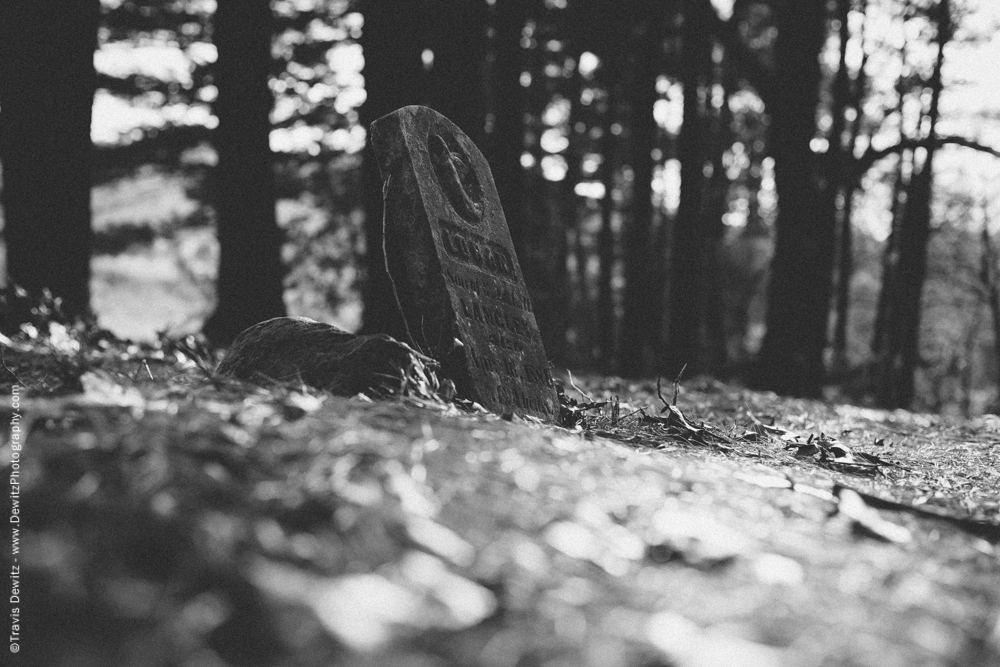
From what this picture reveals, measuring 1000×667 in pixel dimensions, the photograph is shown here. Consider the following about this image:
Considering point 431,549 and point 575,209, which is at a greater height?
point 575,209

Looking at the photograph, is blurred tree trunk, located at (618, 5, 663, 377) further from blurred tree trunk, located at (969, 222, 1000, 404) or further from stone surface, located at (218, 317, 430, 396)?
blurred tree trunk, located at (969, 222, 1000, 404)

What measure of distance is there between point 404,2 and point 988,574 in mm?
7377

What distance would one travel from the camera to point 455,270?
440 centimetres

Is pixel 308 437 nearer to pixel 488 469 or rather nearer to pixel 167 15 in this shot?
pixel 488 469

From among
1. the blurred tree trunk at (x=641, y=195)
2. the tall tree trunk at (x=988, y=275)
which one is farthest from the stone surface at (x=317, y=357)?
the tall tree trunk at (x=988, y=275)

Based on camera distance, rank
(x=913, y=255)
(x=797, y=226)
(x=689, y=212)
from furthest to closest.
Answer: (x=913, y=255) < (x=689, y=212) < (x=797, y=226)

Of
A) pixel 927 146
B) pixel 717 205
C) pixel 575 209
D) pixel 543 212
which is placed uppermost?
pixel 927 146

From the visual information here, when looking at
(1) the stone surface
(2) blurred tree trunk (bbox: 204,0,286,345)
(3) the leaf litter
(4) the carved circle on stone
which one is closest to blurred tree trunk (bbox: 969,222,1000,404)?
(2) blurred tree trunk (bbox: 204,0,286,345)

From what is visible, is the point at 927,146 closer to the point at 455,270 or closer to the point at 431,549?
the point at 455,270

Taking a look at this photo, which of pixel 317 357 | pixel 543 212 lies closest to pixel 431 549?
pixel 317 357

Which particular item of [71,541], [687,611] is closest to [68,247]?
[71,541]

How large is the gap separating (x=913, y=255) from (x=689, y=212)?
625cm

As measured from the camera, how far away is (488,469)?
228cm

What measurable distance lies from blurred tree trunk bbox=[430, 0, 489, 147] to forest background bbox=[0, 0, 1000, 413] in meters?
0.03
